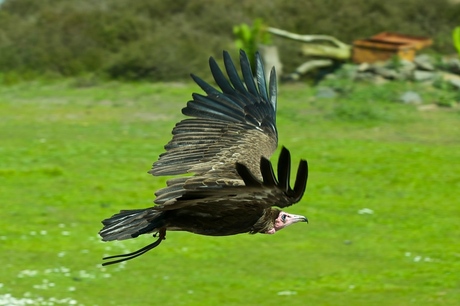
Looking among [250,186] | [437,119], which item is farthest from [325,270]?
[437,119]

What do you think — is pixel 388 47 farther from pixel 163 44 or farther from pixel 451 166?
pixel 451 166

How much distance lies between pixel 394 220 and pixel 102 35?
16103 millimetres

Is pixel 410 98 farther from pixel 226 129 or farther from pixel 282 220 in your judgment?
pixel 282 220

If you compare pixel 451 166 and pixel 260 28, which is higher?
pixel 260 28

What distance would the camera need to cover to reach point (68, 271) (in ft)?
34.3

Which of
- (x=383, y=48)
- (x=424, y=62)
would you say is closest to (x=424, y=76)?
(x=424, y=62)

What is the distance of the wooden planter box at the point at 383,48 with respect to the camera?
76.9ft

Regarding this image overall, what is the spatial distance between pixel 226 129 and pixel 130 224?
60.2 inches

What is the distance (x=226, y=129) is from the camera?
285 inches

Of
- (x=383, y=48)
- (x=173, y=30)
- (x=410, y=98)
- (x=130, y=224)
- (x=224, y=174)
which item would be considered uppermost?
(x=224, y=174)

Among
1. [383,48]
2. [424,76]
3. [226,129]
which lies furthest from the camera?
[383,48]

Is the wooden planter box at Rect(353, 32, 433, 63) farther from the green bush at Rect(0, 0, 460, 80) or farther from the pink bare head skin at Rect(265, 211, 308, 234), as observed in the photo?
the pink bare head skin at Rect(265, 211, 308, 234)

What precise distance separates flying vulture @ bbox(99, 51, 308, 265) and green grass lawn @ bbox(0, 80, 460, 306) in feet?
9.06

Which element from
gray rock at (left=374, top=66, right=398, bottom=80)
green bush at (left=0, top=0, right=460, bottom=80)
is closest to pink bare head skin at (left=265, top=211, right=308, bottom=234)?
gray rock at (left=374, top=66, right=398, bottom=80)
